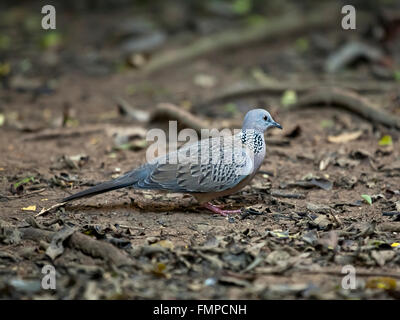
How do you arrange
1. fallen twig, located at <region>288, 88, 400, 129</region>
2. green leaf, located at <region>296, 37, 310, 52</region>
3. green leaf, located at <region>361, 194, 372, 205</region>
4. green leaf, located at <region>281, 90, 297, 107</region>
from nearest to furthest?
green leaf, located at <region>361, 194, 372, 205</region> < fallen twig, located at <region>288, 88, 400, 129</region> < green leaf, located at <region>281, 90, 297, 107</region> < green leaf, located at <region>296, 37, 310, 52</region>

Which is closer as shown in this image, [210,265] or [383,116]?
[210,265]

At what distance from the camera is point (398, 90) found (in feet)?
29.2

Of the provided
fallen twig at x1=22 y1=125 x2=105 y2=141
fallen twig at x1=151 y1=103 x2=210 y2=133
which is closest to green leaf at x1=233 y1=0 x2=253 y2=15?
fallen twig at x1=151 y1=103 x2=210 y2=133

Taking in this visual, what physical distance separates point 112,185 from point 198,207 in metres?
0.93

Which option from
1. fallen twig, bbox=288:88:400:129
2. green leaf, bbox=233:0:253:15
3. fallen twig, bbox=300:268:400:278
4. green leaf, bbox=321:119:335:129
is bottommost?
fallen twig, bbox=300:268:400:278

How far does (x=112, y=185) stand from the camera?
17.2 feet

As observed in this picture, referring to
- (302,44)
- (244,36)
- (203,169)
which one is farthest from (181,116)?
(302,44)

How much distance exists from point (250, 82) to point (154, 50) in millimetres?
2380

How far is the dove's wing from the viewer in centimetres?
534

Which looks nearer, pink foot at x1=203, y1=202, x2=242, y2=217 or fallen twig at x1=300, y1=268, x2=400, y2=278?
fallen twig at x1=300, y1=268, x2=400, y2=278

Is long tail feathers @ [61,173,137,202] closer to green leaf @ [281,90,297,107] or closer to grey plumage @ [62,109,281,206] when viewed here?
grey plumage @ [62,109,281,206]

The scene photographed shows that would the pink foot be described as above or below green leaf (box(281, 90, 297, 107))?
below
